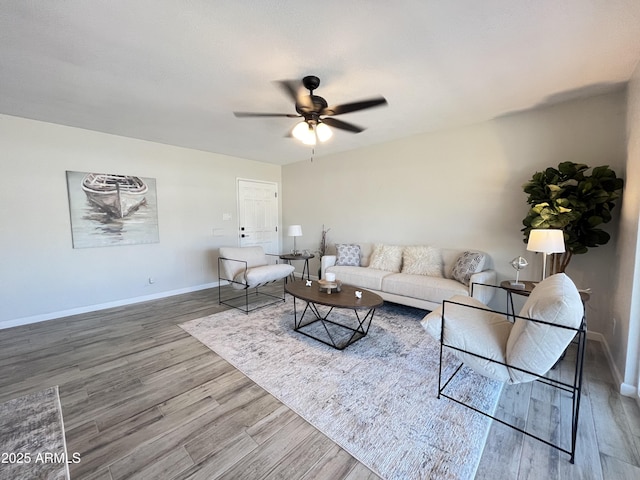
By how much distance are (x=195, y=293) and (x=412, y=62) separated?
460 cm

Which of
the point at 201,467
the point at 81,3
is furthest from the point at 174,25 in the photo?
the point at 201,467

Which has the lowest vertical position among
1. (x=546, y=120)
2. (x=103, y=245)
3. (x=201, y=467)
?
(x=201, y=467)

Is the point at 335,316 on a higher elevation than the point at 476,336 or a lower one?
lower

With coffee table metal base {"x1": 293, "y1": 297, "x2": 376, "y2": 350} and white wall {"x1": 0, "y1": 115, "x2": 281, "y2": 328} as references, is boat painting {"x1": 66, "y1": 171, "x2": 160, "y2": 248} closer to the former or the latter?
white wall {"x1": 0, "y1": 115, "x2": 281, "y2": 328}

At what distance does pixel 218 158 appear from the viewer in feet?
16.5

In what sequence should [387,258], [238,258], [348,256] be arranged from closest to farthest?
[387,258]
[238,258]
[348,256]

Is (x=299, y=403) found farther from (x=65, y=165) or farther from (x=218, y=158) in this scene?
(x=218, y=158)

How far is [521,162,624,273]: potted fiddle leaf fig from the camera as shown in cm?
239

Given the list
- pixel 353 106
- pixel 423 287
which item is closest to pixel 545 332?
pixel 423 287

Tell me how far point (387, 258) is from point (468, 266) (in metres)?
1.18

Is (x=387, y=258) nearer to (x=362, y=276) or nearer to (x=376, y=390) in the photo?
(x=362, y=276)

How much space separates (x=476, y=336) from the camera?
1770 millimetres

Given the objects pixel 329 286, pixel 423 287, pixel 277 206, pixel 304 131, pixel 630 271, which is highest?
pixel 304 131

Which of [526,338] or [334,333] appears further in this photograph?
[334,333]
